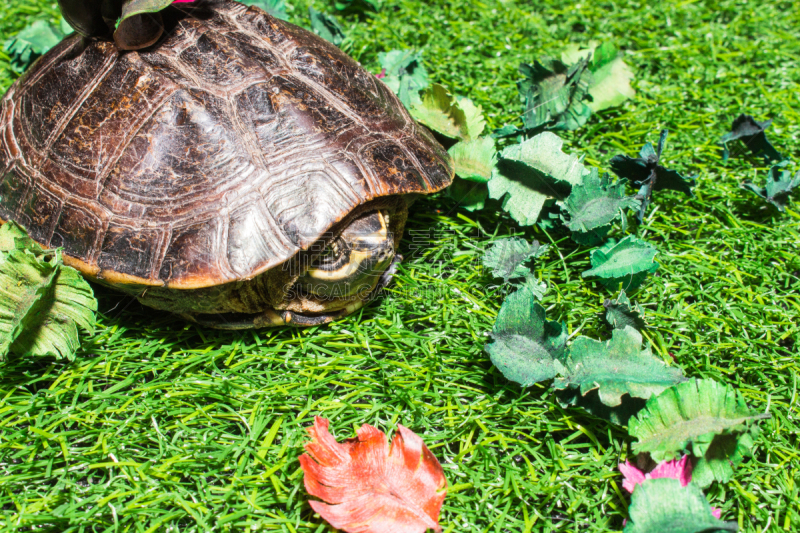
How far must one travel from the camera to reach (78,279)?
82.9 inches

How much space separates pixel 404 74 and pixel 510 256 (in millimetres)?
1393

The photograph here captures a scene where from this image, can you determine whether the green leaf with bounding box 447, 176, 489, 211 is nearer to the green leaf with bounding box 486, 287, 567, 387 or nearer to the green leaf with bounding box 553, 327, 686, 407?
the green leaf with bounding box 486, 287, 567, 387

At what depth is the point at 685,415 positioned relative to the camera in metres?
1.78

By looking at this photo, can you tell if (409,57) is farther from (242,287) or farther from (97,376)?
(97,376)

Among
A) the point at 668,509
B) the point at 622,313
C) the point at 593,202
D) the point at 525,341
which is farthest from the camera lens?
the point at 593,202

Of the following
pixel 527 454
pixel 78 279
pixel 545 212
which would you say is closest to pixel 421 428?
pixel 527 454

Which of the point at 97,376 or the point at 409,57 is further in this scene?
the point at 409,57

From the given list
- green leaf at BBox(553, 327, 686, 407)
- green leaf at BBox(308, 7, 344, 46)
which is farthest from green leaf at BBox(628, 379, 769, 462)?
green leaf at BBox(308, 7, 344, 46)

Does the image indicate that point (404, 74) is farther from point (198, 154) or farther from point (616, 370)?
point (616, 370)

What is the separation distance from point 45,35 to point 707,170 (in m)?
3.96

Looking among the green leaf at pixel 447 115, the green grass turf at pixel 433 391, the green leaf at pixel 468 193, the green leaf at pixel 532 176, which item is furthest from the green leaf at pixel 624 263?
the green leaf at pixel 447 115

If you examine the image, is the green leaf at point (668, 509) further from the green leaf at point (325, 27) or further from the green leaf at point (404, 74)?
the green leaf at point (325, 27)

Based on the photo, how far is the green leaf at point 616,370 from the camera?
1.83m

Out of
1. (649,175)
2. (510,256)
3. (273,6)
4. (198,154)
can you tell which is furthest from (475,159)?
(273,6)
